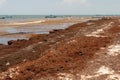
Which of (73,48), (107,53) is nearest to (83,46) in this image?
(73,48)

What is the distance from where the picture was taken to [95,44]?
23391mm

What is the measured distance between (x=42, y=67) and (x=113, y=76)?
13.4 ft

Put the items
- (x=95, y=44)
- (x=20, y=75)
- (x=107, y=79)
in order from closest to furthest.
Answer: (x=107, y=79) → (x=20, y=75) → (x=95, y=44)

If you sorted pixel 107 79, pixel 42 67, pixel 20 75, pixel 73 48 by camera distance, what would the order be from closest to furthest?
pixel 107 79
pixel 20 75
pixel 42 67
pixel 73 48

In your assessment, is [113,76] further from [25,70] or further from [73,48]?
[73,48]

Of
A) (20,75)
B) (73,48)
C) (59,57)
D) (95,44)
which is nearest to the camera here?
(20,75)

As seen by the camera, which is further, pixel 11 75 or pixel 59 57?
pixel 59 57

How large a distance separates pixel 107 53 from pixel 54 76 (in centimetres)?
567

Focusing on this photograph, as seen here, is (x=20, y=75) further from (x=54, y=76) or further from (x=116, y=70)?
(x=116, y=70)

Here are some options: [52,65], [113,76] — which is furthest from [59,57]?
[113,76]

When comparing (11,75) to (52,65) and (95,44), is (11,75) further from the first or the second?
(95,44)

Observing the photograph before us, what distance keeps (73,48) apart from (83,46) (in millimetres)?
1048

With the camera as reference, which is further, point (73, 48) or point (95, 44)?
point (95, 44)

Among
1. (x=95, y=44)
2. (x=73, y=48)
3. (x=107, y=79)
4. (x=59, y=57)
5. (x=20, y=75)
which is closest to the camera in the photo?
(x=107, y=79)
